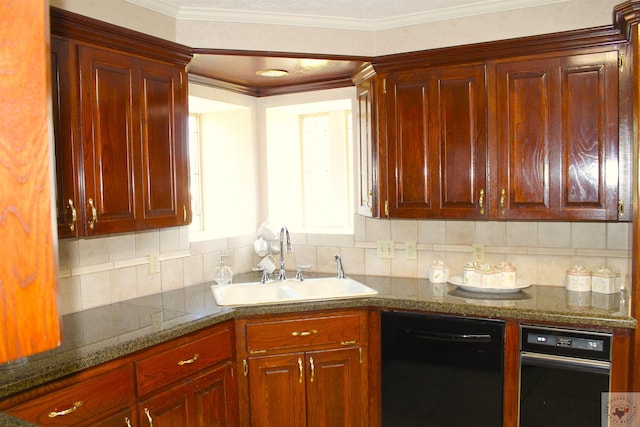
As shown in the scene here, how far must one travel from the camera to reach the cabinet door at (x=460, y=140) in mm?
2664

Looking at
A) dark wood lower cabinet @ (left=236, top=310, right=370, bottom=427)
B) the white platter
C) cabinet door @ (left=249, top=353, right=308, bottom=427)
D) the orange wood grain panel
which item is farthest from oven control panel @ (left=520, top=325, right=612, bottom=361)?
the orange wood grain panel

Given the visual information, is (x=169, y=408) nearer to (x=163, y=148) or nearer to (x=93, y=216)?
(x=93, y=216)

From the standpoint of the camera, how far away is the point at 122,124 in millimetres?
2307

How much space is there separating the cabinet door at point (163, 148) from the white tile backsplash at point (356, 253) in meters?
0.33

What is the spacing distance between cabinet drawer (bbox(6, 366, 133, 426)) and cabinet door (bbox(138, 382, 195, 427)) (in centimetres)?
12

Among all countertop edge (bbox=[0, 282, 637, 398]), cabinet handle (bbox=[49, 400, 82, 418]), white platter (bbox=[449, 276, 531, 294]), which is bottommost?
cabinet handle (bbox=[49, 400, 82, 418])

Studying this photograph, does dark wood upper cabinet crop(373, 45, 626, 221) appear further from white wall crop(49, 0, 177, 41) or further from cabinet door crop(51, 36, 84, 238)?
cabinet door crop(51, 36, 84, 238)

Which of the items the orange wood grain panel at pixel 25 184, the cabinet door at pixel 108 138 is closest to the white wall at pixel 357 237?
the cabinet door at pixel 108 138

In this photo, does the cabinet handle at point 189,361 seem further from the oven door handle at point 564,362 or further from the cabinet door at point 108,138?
the oven door handle at point 564,362

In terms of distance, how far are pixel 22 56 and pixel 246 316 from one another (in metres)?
2.08

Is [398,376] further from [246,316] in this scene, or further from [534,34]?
[534,34]

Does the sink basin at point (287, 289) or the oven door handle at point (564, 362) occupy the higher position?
the sink basin at point (287, 289)

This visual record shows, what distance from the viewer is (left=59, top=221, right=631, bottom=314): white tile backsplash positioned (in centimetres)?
254

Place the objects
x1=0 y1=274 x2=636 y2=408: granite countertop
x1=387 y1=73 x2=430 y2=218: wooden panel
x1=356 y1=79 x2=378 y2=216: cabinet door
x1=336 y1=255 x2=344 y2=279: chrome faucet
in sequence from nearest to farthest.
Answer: x1=0 y1=274 x2=636 y2=408: granite countertop
x1=387 y1=73 x2=430 y2=218: wooden panel
x1=356 y1=79 x2=378 y2=216: cabinet door
x1=336 y1=255 x2=344 y2=279: chrome faucet
